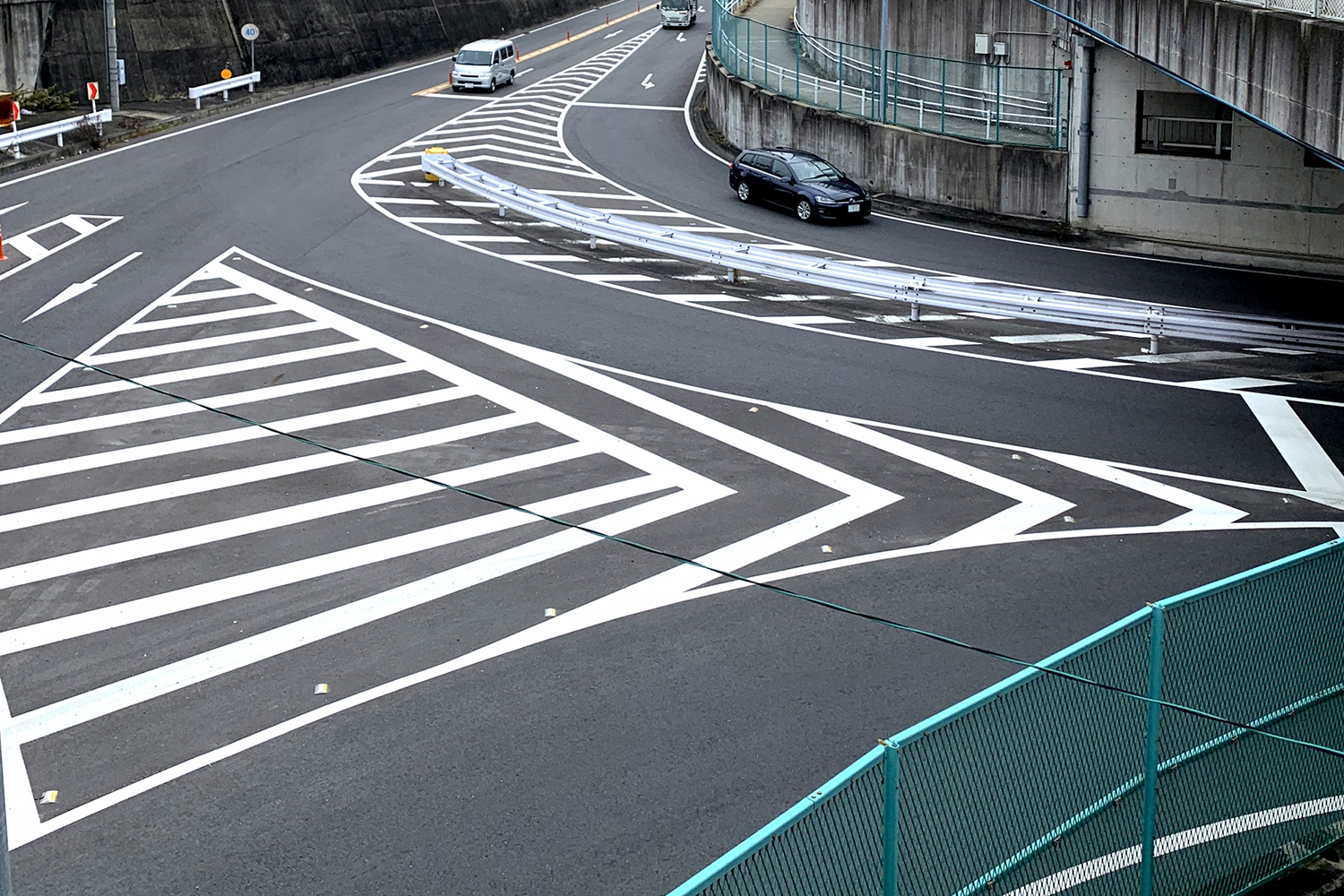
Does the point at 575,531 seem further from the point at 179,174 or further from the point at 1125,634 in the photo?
the point at 179,174

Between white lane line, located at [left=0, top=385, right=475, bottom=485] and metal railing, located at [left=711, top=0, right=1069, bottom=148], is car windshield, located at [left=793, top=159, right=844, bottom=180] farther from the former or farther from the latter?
white lane line, located at [left=0, top=385, right=475, bottom=485]

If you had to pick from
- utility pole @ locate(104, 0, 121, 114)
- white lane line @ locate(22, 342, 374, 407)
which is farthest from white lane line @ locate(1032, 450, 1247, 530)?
utility pole @ locate(104, 0, 121, 114)

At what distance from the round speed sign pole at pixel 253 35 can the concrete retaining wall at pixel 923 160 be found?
643 inches

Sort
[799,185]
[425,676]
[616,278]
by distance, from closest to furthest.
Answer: [425,676] → [616,278] → [799,185]

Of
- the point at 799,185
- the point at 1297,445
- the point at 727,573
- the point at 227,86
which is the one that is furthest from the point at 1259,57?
the point at 227,86

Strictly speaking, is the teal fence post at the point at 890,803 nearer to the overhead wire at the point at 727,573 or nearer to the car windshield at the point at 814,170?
the overhead wire at the point at 727,573

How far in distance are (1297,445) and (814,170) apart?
625 inches

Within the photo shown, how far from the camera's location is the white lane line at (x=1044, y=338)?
74.0ft

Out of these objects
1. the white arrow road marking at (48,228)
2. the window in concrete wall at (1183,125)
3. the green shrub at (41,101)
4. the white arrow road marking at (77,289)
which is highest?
the green shrub at (41,101)

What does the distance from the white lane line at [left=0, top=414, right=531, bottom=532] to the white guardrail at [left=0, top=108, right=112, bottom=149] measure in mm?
22085

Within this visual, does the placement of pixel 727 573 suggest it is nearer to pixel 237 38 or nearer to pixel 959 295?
pixel 959 295

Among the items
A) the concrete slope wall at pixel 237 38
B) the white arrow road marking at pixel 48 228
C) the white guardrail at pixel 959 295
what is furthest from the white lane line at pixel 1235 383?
the concrete slope wall at pixel 237 38

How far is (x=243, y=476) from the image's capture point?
55.0 ft

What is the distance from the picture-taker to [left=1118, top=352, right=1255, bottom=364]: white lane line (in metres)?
21.3
